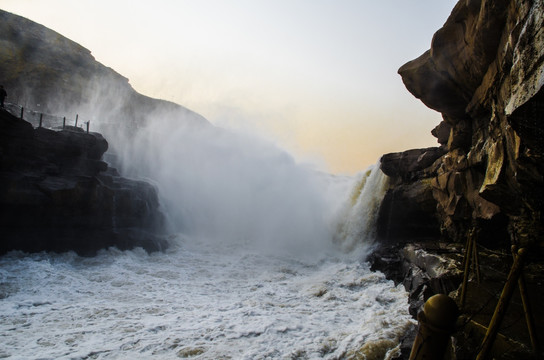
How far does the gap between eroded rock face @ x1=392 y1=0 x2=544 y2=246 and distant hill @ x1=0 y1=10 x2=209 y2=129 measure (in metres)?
36.5

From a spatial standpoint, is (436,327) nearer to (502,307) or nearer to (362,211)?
(502,307)

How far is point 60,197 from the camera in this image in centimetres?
1559

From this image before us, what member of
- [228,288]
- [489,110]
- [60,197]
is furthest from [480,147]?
[60,197]

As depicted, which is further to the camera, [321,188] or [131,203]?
[321,188]

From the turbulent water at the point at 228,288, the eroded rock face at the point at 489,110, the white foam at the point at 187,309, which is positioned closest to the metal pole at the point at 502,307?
the eroded rock face at the point at 489,110

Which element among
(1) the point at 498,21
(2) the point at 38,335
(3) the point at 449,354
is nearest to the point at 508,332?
(3) the point at 449,354

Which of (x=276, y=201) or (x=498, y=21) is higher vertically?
(x=498, y=21)

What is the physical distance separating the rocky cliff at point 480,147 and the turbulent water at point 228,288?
2.00 m

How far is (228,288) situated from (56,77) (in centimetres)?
5304

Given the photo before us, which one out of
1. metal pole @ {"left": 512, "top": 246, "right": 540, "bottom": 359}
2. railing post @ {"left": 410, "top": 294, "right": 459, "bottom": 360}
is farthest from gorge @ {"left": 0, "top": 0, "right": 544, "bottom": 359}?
railing post @ {"left": 410, "top": 294, "right": 459, "bottom": 360}

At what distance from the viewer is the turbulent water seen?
23.6 ft

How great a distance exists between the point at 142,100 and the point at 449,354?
242ft

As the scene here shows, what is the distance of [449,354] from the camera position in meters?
4.55

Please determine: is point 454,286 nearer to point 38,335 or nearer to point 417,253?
point 417,253
